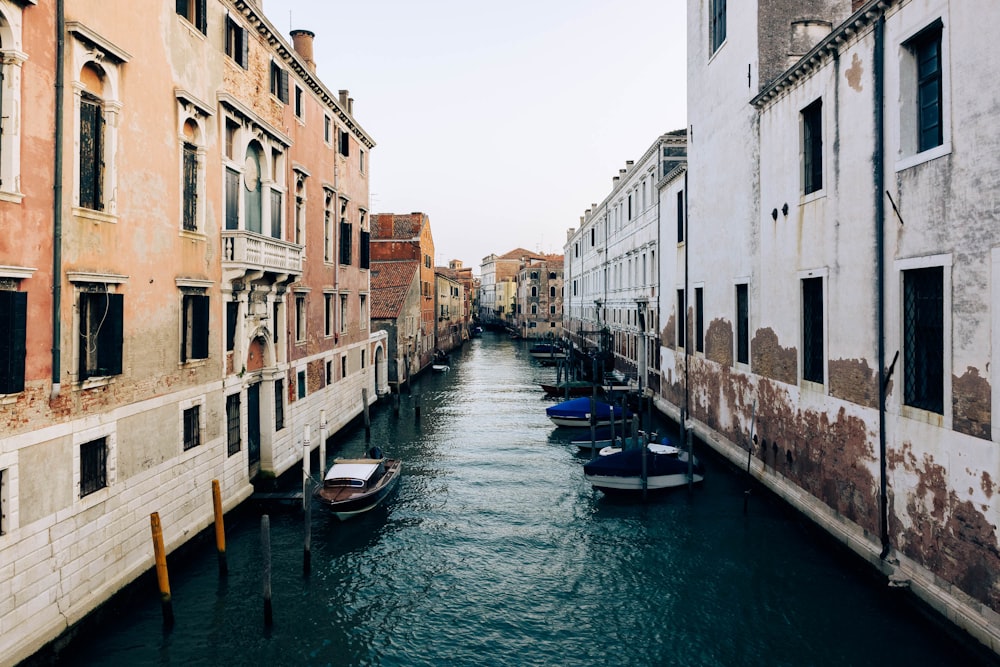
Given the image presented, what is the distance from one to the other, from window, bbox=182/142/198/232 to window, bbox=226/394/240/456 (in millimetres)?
3683

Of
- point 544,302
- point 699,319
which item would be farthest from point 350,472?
point 544,302

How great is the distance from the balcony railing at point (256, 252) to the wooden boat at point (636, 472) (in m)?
8.49

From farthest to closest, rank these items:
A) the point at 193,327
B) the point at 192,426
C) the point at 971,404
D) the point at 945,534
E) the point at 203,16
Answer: the point at 203,16 < the point at 192,426 < the point at 193,327 < the point at 945,534 < the point at 971,404

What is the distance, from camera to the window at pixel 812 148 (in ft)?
39.9

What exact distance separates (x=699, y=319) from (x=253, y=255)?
13.1 m

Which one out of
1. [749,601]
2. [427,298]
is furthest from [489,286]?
[749,601]

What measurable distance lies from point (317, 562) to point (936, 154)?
451 inches

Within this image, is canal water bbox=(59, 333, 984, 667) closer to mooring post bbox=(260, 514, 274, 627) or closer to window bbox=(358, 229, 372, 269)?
mooring post bbox=(260, 514, 274, 627)

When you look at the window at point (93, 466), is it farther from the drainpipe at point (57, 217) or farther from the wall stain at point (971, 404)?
the wall stain at point (971, 404)

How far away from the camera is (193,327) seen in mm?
11641

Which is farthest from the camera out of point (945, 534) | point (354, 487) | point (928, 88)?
point (354, 487)

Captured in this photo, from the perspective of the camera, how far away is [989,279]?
7.54 metres

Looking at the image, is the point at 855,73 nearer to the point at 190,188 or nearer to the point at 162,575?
the point at 190,188

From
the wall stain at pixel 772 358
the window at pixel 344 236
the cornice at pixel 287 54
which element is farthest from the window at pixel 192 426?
the wall stain at pixel 772 358
